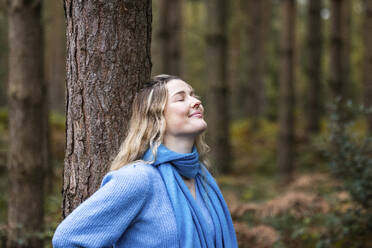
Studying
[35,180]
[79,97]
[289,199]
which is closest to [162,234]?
[79,97]

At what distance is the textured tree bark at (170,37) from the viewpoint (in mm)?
10620

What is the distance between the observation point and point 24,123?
5.05m

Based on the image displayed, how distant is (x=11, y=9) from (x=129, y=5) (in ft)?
9.46

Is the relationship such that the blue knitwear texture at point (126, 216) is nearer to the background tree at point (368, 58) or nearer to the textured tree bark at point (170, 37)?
the background tree at point (368, 58)

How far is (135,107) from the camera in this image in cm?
254

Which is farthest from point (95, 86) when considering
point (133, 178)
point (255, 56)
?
point (255, 56)

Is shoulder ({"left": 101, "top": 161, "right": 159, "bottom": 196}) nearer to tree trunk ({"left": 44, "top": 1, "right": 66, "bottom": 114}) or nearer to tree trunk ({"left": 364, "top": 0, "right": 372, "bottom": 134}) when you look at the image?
tree trunk ({"left": 364, "top": 0, "right": 372, "bottom": 134})

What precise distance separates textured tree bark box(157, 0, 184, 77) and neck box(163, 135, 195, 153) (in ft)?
25.3

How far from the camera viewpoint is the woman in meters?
2.08

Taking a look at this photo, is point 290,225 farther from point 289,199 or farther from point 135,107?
point 135,107

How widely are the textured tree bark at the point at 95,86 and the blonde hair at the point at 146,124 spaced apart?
20 centimetres

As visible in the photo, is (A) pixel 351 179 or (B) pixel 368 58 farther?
(B) pixel 368 58

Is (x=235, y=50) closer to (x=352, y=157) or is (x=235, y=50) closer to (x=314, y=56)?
(x=314, y=56)

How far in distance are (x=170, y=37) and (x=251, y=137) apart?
605cm
